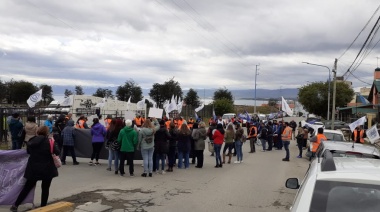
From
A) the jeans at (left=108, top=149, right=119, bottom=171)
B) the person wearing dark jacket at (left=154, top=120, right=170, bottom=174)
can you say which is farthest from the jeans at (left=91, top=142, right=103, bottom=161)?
the person wearing dark jacket at (left=154, top=120, right=170, bottom=174)

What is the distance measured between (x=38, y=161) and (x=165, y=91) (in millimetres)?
65530

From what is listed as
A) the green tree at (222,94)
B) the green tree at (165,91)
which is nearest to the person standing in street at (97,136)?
the green tree at (165,91)

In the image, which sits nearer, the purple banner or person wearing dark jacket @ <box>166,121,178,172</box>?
the purple banner

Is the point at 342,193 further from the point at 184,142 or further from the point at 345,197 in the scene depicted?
the point at 184,142

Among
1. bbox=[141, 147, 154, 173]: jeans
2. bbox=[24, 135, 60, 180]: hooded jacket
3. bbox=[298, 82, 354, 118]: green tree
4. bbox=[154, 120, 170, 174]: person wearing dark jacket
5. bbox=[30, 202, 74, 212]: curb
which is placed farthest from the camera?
bbox=[298, 82, 354, 118]: green tree

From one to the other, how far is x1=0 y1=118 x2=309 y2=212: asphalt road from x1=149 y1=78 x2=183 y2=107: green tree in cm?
5793

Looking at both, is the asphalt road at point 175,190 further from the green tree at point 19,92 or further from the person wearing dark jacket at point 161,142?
the green tree at point 19,92

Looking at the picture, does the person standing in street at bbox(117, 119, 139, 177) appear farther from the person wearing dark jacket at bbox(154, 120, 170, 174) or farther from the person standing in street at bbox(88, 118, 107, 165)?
the person standing in street at bbox(88, 118, 107, 165)

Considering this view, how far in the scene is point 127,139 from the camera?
12.1 metres

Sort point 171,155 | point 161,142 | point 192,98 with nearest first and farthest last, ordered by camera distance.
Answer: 1. point 161,142
2. point 171,155
3. point 192,98

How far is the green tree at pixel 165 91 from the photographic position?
72250 mm

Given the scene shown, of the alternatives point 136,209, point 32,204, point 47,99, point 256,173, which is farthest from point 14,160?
point 47,99

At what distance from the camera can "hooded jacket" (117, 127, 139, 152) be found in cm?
1200

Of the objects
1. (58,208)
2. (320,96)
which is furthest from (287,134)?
(320,96)
